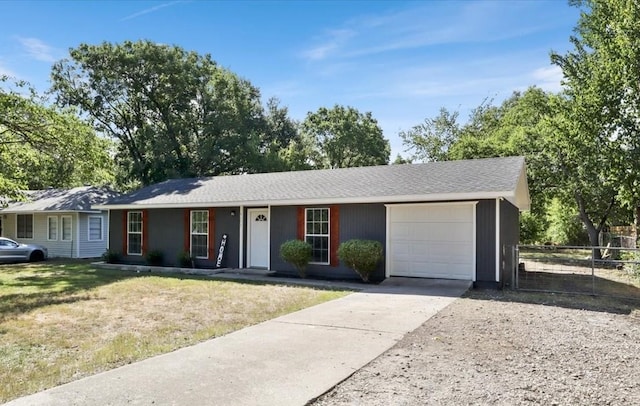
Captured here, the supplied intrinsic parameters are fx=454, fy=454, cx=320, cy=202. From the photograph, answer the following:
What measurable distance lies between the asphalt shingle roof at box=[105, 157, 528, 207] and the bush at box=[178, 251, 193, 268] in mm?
1718

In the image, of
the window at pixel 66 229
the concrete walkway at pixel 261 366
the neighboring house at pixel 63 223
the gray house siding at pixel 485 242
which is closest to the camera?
the concrete walkway at pixel 261 366

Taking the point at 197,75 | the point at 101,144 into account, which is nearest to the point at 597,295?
the point at 101,144

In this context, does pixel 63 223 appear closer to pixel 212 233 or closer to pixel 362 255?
pixel 212 233

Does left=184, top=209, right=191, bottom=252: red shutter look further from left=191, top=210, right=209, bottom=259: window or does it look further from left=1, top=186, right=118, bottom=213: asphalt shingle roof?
left=1, top=186, right=118, bottom=213: asphalt shingle roof

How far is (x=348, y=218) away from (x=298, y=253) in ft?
5.74

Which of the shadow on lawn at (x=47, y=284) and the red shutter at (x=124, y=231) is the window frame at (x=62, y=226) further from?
the red shutter at (x=124, y=231)

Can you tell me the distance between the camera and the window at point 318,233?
44.0ft

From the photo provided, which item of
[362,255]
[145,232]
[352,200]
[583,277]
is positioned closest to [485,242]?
[362,255]

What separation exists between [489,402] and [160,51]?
28713 millimetres

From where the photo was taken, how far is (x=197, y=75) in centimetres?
2962

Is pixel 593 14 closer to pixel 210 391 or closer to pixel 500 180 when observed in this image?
pixel 500 180


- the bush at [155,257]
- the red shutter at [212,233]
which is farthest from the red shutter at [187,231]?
the bush at [155,257]

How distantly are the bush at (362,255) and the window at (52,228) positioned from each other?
16477mm

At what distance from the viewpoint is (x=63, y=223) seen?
860 inches
